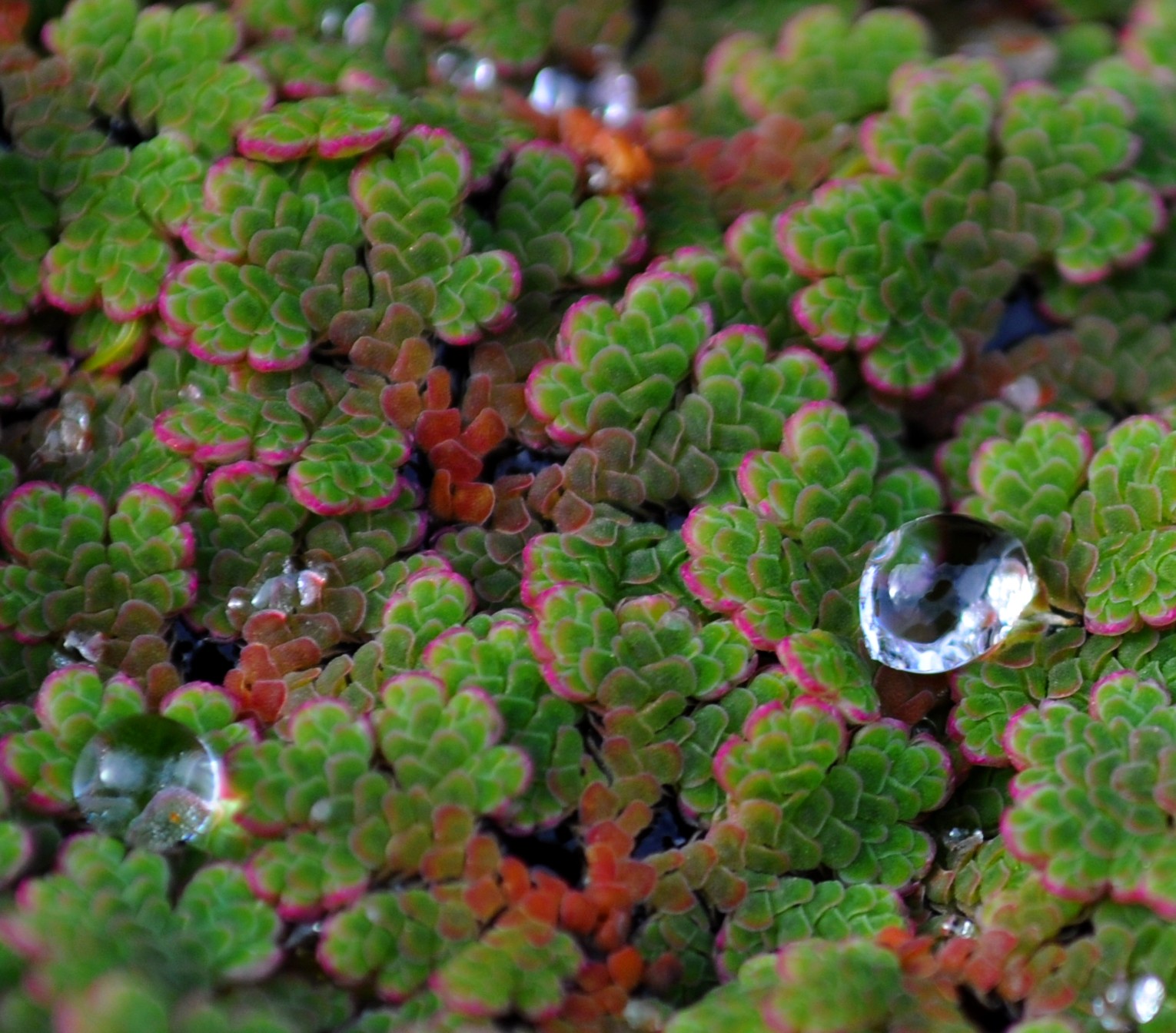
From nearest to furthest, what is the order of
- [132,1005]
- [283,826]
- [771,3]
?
[132,1005] < [283,826] < [771,3]

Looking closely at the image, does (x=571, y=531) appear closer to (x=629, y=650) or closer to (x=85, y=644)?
(x=629, y=650)

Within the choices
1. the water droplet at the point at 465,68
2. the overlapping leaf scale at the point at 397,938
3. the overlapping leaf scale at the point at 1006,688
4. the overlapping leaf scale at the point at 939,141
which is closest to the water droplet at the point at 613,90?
the water droplet at the point at 465,68

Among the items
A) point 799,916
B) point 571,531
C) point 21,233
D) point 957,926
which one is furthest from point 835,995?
point 21,233

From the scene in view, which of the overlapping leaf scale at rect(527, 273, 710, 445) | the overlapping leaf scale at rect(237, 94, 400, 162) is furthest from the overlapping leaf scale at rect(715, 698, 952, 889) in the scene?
the overlapping leaf scale at rect(237, 94, 400, 162)

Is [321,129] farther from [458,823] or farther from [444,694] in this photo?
[458,823]

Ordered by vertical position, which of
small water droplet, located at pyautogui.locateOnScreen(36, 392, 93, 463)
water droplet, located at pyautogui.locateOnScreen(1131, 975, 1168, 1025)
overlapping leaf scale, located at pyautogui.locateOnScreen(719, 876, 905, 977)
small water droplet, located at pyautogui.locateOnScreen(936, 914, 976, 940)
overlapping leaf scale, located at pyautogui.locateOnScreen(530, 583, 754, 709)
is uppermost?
small water droplet, located at pyautogui.locateOnScreen(36, 392, 93, 463)

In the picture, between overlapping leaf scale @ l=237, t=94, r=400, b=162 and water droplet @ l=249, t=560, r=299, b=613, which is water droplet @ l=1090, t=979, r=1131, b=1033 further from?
overlapping leaf scale @ l=237, t=94, r=400, b=162

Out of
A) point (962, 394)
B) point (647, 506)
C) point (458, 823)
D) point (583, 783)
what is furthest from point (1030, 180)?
point (458, 823)
